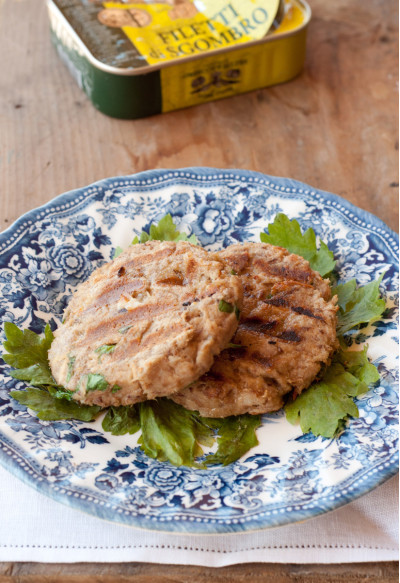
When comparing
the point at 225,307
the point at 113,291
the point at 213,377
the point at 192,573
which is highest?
the point at 225,307

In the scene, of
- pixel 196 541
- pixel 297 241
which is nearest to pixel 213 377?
pixel 196 541

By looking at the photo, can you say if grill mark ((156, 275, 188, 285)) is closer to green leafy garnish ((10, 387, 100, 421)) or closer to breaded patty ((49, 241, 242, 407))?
breaded patty ((49, 241, 242, 407))

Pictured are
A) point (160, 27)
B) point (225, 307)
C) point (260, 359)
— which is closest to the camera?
→ point (225, 307)

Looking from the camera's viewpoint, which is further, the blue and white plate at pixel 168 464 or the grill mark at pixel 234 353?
the grill mark at pixel 234 353

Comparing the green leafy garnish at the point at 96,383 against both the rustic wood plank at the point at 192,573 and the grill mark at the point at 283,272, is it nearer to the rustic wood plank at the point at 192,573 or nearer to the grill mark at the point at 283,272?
the rustic wood plank at the point at 192,573

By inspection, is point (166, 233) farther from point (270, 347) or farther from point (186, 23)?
point (186, 23)

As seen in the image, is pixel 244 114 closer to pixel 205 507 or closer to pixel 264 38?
pixel 264 38

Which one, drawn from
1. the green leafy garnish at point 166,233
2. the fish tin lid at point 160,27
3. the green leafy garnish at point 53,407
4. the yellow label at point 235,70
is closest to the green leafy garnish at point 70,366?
the green leafy garnish at point 53,407

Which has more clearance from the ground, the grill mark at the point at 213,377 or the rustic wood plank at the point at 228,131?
the grill mark at the point at 213,377
